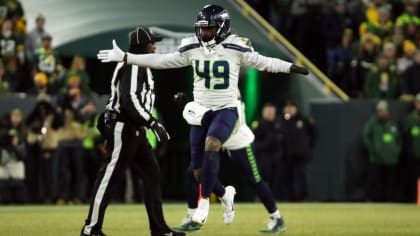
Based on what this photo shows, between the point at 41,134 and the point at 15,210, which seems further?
the point at 41,134

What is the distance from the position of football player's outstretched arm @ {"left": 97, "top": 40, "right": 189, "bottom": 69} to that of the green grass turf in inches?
74.4

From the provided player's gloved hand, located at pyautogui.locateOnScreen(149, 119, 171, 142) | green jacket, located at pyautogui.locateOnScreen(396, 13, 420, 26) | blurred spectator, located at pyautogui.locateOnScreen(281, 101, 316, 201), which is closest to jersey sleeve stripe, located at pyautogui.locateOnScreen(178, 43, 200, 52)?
player's gloved hand, located at pyautogui.locateOnScreen(149, 119, 171, 142)

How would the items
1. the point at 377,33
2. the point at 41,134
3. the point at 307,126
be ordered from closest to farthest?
the point at 41,134
the point at 307,126
the point at 377,33

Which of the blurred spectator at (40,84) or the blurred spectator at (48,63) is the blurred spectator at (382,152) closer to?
the blurred spectator at (48,63)

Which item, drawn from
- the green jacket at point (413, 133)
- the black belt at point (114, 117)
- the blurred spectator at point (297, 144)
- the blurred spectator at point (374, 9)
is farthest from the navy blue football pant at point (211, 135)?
the blurred spectator at point (374, 9)

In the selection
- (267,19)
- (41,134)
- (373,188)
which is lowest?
(373,188)

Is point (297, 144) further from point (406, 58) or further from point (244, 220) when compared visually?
point (244, 220)

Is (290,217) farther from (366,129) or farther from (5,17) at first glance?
(5,17)

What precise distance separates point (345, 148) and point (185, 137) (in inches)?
124

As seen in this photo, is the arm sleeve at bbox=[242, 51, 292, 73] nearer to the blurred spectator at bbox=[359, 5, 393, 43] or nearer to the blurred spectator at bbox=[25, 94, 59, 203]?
the blurred spectator at bbox=[25, 94, 59, 203]

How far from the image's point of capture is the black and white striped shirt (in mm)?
11000

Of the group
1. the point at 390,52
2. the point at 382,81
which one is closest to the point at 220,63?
the point at 390,52

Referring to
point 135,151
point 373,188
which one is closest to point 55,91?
point 373,188

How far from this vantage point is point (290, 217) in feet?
52.1
